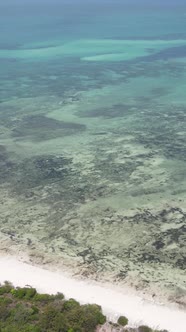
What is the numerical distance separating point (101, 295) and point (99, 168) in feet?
42.2


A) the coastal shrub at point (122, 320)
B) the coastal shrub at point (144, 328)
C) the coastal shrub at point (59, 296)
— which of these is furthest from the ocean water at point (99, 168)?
the coastal shrub at point (144, 328)

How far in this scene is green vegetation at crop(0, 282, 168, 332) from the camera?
14594 millimetres

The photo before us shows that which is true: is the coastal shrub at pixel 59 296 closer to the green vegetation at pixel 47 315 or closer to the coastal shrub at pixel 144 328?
the green vegetation at pixel 47 315

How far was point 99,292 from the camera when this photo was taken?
16734 mm

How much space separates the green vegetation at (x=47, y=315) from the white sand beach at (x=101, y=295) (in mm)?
498

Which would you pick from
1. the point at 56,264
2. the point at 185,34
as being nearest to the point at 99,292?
the point at 56,264

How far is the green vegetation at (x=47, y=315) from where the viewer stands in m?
14.6

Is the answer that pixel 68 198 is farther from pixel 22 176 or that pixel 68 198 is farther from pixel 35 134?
pixel 35 134

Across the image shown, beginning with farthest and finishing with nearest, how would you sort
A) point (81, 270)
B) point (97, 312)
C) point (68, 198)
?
point (68, 198), point (81, 270), point (97, 312)

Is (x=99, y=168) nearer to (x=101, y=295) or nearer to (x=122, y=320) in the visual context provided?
(x=101, y=295)

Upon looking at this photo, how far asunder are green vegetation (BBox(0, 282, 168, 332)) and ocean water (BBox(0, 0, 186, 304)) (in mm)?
2287

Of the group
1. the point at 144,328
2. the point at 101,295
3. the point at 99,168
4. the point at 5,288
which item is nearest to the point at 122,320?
the point at 144,328

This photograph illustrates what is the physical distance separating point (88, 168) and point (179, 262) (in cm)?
1131

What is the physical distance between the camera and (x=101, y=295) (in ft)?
54.3
